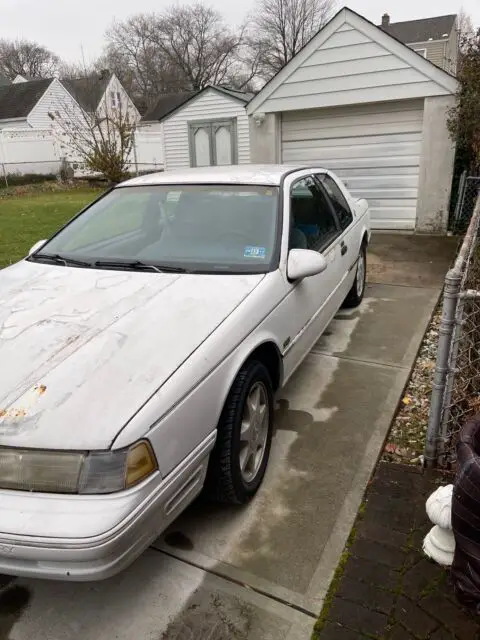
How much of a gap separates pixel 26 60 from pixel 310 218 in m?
56.8

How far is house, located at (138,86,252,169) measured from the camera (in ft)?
51.4

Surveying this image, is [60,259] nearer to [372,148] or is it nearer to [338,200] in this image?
[338,200]

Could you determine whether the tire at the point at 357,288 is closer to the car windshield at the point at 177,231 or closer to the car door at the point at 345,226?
the car door at the point at 345,226

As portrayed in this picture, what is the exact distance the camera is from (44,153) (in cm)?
2497

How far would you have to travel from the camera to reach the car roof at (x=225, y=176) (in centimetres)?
357

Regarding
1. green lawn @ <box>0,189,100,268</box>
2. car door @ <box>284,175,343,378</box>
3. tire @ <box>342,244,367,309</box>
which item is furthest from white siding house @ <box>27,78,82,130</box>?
car door @ <box>284,175,343,378</box>

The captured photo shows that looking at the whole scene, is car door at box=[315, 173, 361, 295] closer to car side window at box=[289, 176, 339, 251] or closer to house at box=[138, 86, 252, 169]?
car side window at box=[289, 176, 339, 251]

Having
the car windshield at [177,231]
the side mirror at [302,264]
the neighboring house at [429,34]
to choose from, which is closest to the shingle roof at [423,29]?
the neighboring house at [429,34]

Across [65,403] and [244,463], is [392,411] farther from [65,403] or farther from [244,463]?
[65,403]

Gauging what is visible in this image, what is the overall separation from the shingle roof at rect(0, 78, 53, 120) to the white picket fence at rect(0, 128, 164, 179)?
221 inches

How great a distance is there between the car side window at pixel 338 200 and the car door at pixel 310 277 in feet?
0.53

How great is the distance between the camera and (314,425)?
10.9 feet

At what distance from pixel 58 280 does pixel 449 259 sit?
5820mm

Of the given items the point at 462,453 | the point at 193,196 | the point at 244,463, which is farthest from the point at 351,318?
the point at 462,453
